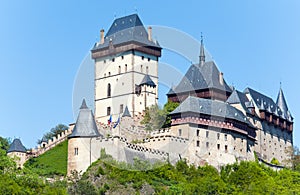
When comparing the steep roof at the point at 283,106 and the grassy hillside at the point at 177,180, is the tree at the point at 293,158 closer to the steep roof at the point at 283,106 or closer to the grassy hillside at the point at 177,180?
the steep roof at the point at 283,106

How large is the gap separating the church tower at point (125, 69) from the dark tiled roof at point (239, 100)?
24.9 ft

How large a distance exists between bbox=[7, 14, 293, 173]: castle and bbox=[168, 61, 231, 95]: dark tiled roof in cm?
9

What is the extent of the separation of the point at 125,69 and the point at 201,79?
910 centimetres

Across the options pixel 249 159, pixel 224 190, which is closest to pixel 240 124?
pixel 249 159

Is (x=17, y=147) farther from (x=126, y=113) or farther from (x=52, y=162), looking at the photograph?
(x=126, y=113)

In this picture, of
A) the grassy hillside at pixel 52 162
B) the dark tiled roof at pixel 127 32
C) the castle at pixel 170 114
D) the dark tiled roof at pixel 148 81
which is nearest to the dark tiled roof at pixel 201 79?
the castle at pixel 170 114

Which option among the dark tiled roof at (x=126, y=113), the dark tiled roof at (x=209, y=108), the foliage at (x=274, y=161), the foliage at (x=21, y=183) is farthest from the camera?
the foliage at (x=274, y=161)

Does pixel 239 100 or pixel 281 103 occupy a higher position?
pixel 281 103

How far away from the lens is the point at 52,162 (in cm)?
8056

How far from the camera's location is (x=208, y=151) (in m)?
80.2

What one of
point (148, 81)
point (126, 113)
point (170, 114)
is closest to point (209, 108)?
point (170, 114)

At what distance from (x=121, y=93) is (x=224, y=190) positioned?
22.2 m

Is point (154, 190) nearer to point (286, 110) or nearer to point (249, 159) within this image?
point (249, 159)

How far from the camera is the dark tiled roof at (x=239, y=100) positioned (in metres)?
89.4
